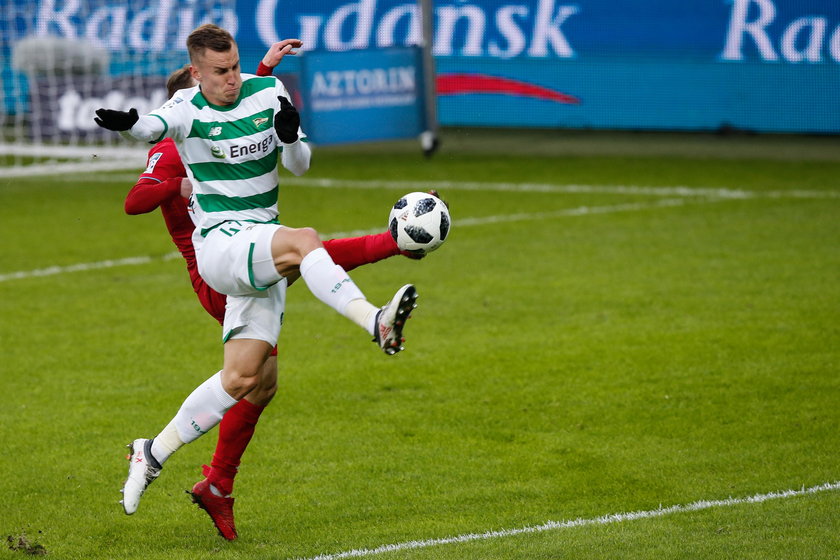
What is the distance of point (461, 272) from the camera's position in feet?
35.0

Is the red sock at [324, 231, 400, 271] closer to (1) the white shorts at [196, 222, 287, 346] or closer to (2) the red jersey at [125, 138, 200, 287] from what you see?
(1) the white shorts at [196, 222, 287, 346]

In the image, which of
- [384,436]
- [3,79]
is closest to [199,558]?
[384,436]

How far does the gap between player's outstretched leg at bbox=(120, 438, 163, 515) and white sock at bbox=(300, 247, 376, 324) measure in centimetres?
111

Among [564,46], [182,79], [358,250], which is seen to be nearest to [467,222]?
[564,46]

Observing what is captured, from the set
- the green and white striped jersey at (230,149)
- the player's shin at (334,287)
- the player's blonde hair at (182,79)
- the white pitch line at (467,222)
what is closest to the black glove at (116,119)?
the green and white striped jersey at (230,149)

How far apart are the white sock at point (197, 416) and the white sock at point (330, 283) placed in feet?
2.37

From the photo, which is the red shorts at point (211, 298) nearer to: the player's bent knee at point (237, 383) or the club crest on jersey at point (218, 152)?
the player's bent knee at point (237, 383)

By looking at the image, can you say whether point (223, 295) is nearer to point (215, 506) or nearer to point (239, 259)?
point (239, 259)

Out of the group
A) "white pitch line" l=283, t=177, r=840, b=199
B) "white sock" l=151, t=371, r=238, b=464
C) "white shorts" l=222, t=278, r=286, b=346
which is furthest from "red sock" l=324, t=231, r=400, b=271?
"white pitch line" l=283, t=177, r=840, b=199

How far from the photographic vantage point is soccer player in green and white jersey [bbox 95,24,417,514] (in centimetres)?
470

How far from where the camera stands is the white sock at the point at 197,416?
496 cm

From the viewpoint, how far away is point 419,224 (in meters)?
4.79

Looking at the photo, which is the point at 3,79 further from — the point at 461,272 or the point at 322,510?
the point at 322,510

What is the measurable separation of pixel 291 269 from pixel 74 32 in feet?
47.8
